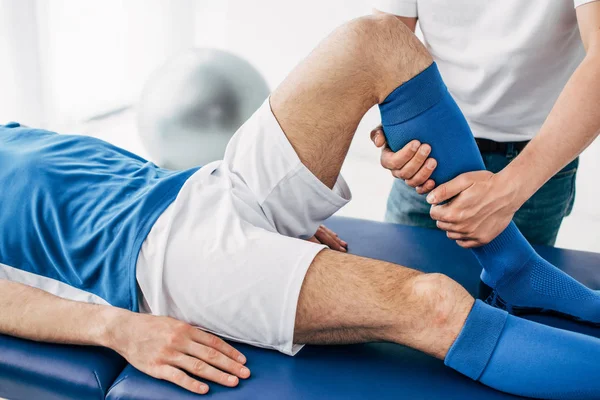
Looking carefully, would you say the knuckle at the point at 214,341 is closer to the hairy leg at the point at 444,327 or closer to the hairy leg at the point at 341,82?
the hairy leg at the point at 444,327

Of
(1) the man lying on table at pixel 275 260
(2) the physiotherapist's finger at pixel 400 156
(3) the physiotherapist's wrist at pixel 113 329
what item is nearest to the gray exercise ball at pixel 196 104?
(1) the man lying on table at pixel 275 260

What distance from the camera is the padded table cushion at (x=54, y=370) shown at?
1.07 meters

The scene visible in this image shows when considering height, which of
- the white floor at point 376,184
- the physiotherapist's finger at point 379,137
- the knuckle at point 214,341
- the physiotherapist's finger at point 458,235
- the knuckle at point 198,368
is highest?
the physiotherapist's finger at point 379,137

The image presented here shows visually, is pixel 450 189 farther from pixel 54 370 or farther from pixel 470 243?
pixel 54 370

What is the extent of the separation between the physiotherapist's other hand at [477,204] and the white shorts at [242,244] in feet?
0.72

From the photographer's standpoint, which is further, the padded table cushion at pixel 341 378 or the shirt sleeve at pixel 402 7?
the shirt sleeve at pixel 402 7

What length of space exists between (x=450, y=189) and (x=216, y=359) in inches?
21.3

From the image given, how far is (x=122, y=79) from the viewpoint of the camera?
374 cm

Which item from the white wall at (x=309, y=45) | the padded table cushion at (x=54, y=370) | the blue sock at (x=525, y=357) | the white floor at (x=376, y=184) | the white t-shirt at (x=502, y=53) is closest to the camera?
the blue sock at (x=525, y=357)

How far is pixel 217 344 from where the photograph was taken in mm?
1076

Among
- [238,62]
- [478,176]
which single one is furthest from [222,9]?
[478,176]

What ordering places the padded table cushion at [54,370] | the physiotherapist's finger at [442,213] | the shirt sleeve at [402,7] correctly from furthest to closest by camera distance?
the shirt sleeve at [402,7], the physiotherapist's finger at [442,213], the padded table cushion at [54,370]

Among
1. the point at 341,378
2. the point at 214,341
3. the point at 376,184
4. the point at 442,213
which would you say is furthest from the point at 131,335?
the point at 376,184

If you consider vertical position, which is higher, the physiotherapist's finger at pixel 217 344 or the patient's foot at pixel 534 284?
the patient's foot at pixel 534 284
